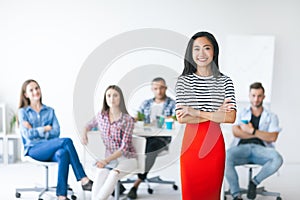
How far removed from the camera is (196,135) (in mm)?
2334

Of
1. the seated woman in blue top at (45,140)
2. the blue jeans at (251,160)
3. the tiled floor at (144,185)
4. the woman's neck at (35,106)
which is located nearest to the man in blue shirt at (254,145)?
the blue jeans at (251,160)

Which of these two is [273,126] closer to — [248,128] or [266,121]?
[266,121]

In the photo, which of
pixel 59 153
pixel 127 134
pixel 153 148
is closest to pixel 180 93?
pixel 127 134

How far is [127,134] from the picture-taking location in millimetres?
3396

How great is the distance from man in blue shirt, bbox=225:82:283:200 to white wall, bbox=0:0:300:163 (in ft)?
4.74

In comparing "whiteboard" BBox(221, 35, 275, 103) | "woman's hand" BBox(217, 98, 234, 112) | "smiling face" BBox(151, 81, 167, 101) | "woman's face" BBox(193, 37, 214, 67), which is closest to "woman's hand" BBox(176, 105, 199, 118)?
"woman's hand" BBox(217, 98, 234, 112)

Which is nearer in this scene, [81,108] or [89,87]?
[81,108]

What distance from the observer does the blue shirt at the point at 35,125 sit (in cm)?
363

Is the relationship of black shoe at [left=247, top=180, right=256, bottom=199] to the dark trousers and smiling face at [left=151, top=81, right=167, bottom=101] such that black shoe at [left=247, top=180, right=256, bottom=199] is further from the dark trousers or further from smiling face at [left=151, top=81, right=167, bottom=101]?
smiling face at [left=151, top=81, right=167, bottom=101]

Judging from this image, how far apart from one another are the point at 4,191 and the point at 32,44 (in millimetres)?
2009

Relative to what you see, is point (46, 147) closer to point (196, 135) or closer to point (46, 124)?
point (46, 124)

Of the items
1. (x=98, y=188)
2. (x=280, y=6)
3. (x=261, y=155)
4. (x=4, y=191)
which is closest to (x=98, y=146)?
(x=98, y=188)

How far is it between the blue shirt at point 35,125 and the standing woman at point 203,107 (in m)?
1.74

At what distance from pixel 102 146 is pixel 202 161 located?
1425 mm
